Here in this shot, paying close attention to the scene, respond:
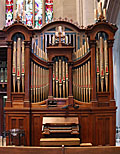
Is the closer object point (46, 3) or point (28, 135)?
point (28, 135)

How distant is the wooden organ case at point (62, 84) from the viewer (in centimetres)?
755

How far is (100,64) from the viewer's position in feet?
25.2

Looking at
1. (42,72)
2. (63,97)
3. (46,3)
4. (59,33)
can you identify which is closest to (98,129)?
(63,97)

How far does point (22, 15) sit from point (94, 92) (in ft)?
11.3

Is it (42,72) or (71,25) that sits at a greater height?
(71,25)

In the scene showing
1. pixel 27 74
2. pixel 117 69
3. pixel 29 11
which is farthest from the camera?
pixel 29 11

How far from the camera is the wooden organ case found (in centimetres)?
755

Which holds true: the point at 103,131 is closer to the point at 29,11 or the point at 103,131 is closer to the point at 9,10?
the point at 29,11

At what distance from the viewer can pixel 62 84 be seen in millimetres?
7840

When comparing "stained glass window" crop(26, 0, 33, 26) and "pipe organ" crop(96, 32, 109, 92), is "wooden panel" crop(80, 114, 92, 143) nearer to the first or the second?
"pipe organ" crop(96, 32, 109, 92)

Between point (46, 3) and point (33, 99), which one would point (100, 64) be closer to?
point (33, 99)

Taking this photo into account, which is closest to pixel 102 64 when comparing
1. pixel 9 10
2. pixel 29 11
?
pixel 29 11

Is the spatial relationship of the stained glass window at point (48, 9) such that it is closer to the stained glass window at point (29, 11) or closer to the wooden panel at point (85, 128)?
the stained glass window at point (29, 11)

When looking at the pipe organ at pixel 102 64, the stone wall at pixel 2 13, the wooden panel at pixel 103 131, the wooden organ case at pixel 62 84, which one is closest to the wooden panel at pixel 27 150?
the wooden organ case at pixel 62 84
